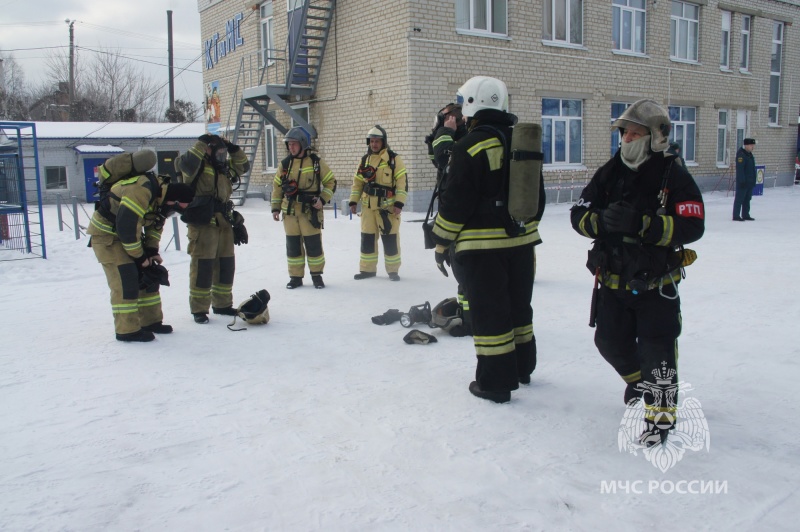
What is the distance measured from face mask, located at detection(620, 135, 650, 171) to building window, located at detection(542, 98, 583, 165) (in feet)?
49.0

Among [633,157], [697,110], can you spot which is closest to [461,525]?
[633,157]

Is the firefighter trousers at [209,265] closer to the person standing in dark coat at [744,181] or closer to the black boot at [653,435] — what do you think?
the black boot at [653,435]

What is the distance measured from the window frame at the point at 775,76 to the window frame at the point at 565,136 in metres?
10.4

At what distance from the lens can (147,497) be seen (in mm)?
3092

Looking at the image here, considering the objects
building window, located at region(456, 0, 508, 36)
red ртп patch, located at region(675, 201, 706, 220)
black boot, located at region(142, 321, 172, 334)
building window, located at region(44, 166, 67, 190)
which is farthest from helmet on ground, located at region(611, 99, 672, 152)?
building window, located at region(44, 166, 67, 190)

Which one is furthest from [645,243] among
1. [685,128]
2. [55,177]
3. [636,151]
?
[55,177]

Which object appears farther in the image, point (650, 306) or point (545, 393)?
point (545, 393)

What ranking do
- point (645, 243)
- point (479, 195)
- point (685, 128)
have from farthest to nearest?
point (685, 128) → point (479, 195) → point (645, 243)

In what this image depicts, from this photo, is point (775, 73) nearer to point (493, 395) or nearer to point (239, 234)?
point (239, 234)

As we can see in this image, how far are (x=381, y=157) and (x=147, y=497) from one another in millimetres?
6142

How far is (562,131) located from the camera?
18.6 m

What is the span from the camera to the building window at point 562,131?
18.1 metres

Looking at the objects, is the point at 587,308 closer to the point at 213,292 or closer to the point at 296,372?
the point at 296,372

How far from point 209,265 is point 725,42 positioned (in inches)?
874
